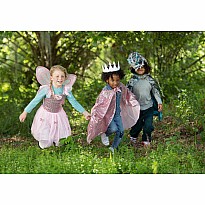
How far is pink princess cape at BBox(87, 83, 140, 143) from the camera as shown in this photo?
24.6ft

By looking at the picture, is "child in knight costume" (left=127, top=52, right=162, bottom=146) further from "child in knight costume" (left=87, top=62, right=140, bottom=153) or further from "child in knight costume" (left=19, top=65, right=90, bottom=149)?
"child in knight costume" (left=19, top=65, right=90, bottom=149)

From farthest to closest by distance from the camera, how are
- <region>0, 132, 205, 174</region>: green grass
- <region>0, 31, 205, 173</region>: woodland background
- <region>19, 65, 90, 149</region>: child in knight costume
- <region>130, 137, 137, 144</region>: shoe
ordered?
<region>130, 137, 137, 144</region>: shoe
<region>19, 65, 90, 149</region>: child in knight costume
<region>0, 31, 205, 173</region>: woodland background
<region>0, 132, 205, 174</region>: green grass

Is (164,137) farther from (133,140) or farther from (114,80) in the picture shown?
(114,80)

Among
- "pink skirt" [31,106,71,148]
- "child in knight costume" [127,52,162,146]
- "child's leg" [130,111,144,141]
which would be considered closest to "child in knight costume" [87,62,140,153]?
"child in knight costume" [127,52,162,146]

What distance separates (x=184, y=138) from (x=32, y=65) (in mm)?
5821

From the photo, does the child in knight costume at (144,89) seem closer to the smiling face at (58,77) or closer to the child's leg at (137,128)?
the child's leg at (137,128)

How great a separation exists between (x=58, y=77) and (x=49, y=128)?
72 cm

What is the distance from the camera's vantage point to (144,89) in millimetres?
7750

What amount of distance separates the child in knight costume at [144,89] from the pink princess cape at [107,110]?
6.2 inches

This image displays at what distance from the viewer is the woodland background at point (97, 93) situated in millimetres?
6645

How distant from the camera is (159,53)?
12.1 metres

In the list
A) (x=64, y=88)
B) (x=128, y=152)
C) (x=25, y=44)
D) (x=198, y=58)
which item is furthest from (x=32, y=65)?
(x=128, y=152)

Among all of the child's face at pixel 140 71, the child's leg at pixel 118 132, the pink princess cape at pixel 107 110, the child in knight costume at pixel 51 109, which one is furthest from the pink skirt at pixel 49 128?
the child's face at pixel 140 71

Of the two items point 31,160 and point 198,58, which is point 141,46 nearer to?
point 198,58
